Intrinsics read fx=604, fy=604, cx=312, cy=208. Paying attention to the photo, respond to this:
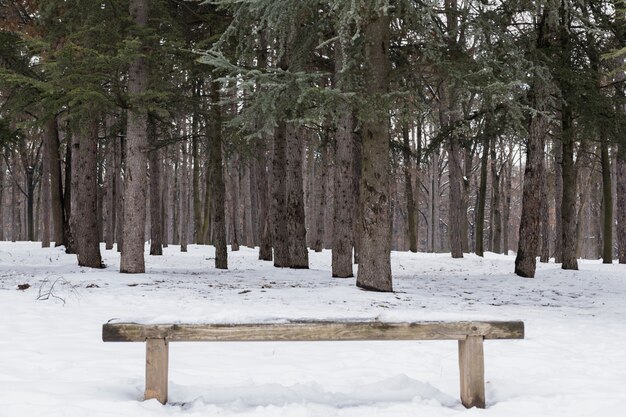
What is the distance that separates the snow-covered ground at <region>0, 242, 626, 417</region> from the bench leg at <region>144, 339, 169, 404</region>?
5.2 inches

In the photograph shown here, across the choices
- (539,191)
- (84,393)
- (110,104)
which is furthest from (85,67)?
(539,191)

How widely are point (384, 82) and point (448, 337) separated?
24.4 ft

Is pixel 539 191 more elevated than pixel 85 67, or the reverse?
pixel 85 67

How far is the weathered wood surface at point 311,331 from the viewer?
484 cm

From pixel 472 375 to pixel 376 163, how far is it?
273 inches

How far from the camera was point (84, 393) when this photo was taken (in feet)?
16.3

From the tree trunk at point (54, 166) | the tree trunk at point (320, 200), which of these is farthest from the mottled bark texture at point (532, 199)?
the tree trunk at point (54, 166)

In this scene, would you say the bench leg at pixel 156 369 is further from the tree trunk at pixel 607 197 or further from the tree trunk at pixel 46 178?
the tree trunk at pixel 46 178

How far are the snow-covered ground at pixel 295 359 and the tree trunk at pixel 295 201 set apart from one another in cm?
443

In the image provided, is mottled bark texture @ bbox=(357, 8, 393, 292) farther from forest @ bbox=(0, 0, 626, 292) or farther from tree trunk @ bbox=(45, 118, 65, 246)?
tree trunk @ bbox=(45, 118, 65, 246)

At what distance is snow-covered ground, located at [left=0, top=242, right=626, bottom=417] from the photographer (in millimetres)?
4961

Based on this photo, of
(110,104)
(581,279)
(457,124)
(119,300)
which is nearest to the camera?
(119,300)

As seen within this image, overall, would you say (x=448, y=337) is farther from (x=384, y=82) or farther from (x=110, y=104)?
(x=110, y=104)

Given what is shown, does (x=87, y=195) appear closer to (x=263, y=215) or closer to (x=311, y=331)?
(x=263, y=215)
